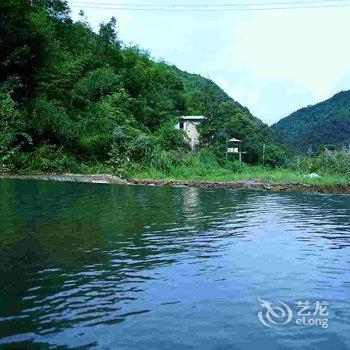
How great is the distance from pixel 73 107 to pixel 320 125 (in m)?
52.4

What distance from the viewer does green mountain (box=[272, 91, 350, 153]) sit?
70312 mm

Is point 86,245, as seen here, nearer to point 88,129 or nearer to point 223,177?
point 223,177

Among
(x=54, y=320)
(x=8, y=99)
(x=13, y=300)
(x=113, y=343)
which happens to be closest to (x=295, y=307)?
(x=113, y=343)

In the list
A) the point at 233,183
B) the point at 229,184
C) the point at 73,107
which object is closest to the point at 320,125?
the point at 73,107

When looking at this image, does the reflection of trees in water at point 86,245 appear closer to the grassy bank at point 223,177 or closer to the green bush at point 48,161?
the green bush at point 48,161

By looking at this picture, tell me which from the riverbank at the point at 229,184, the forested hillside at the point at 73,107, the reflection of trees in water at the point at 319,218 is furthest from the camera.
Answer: the forested hillside at the point at 73,107

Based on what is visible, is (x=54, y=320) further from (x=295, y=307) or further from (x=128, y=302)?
(x=295, y=307)

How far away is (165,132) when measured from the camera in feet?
125

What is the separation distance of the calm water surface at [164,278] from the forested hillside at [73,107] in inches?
596

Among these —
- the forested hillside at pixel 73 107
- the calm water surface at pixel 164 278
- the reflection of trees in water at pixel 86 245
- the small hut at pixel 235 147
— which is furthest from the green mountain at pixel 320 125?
the calm water surface at pixel 164 278

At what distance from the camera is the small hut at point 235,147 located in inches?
1775

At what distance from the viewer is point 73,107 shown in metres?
34.4

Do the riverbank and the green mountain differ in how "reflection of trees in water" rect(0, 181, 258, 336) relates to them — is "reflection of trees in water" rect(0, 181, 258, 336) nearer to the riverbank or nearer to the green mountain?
the riverbank

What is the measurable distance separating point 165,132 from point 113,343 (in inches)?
1352
